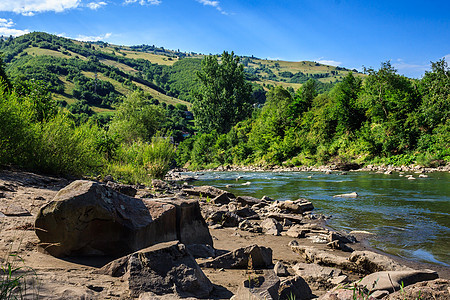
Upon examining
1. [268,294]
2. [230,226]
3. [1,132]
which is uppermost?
[1,132]

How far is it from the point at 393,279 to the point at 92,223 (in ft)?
12.9

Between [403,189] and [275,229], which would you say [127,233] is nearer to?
[275,229]

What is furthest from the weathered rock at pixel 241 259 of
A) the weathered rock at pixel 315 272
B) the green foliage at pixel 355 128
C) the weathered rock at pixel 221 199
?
the green foliage at pixel 355 128

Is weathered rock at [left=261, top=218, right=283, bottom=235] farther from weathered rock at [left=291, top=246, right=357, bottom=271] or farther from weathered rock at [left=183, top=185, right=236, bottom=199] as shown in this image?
weathered rock at [left=183, top=185, right=236, bottom=199]

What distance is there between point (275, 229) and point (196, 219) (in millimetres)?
2938

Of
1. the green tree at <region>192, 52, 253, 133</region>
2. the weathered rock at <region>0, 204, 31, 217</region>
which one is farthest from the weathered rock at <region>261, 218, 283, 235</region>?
the green tree at <region>192, 52, 253, 133</region>

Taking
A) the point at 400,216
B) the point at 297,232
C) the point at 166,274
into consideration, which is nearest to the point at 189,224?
the point at 166,274

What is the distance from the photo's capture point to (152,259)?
11.0ft

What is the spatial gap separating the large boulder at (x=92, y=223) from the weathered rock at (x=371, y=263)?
333 centimetres

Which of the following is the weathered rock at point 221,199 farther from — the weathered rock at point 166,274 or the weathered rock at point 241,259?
the weathered rock at point 166,274

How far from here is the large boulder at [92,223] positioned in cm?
409

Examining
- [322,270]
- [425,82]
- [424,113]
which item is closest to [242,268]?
[322,270]

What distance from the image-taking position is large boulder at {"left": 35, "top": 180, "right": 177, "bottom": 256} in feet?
13.4

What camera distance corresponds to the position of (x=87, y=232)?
4.24 m
